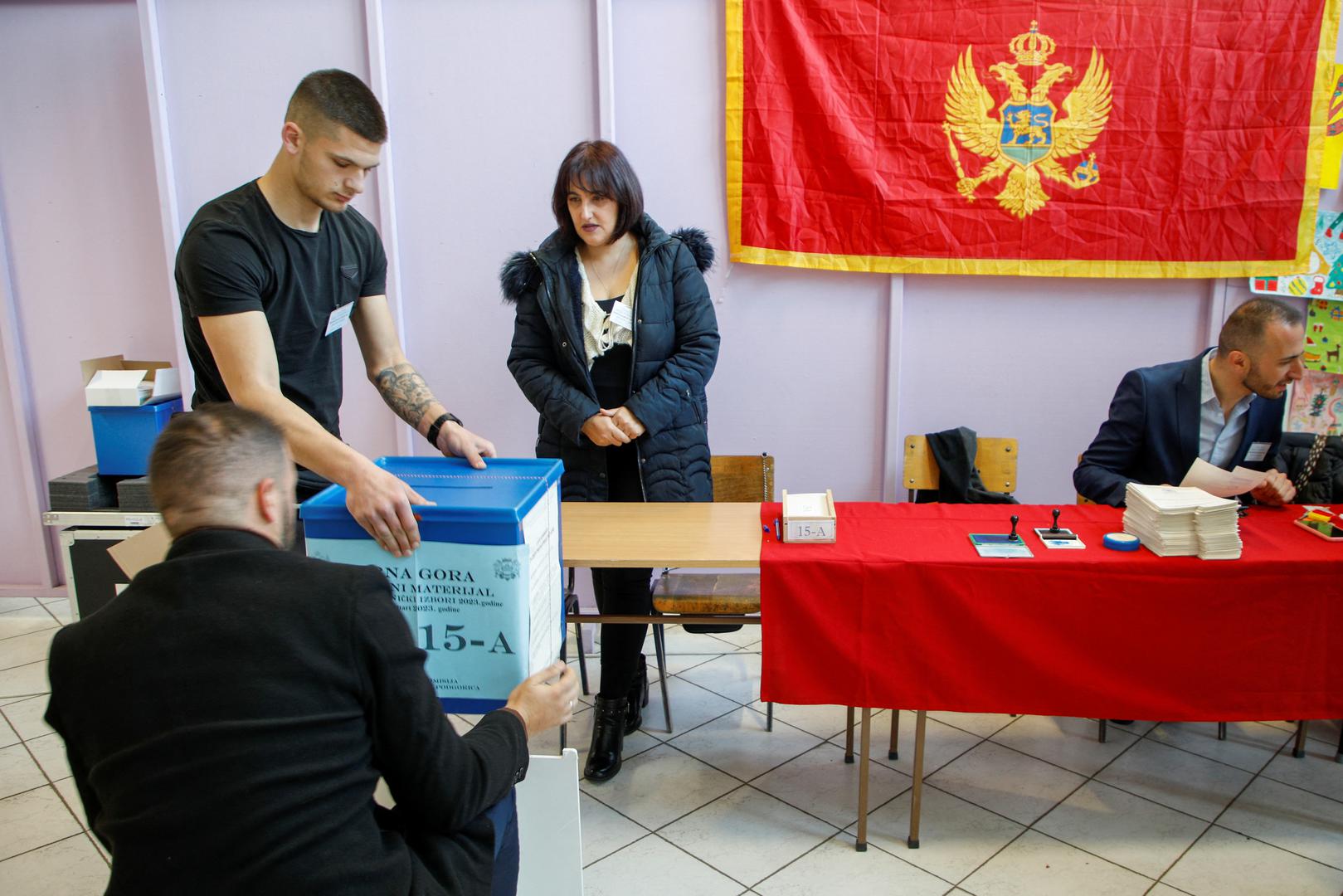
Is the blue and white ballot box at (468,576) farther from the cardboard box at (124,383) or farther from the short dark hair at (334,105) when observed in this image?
the cardboard box at (124,383)

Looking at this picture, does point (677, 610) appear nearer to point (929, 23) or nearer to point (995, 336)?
point (995, 336)

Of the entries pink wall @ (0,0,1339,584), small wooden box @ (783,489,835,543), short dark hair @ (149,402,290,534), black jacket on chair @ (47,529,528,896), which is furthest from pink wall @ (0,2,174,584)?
black jacket on chair @ (47,529,528,896)

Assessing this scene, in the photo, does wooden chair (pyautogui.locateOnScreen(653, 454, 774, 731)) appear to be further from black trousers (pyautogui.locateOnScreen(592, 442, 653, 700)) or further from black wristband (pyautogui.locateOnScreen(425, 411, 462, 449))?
black wristband (pyautogui.locateOnScreen(425, 411, 462, 449))

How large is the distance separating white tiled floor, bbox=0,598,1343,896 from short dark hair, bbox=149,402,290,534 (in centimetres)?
146

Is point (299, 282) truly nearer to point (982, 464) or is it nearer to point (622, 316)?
point (622, 316)

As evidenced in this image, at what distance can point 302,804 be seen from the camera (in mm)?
1019

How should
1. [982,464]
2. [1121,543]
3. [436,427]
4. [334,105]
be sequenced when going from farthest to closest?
[982,464]
[1121,543]
[436,427]
[334,105]

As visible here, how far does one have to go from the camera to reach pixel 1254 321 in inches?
97.7

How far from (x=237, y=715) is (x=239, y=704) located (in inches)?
0.4

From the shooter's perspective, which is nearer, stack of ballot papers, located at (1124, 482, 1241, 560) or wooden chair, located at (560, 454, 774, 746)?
stack of ballot papers, located at (1124, 482, 1241, 560)

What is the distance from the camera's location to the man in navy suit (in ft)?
8.48

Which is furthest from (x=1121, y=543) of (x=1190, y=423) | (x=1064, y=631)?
(x=1190, y=423)

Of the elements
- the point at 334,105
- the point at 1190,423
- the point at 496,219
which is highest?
the point at 334,105

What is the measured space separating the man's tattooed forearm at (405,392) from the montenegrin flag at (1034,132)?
1.66 meters
